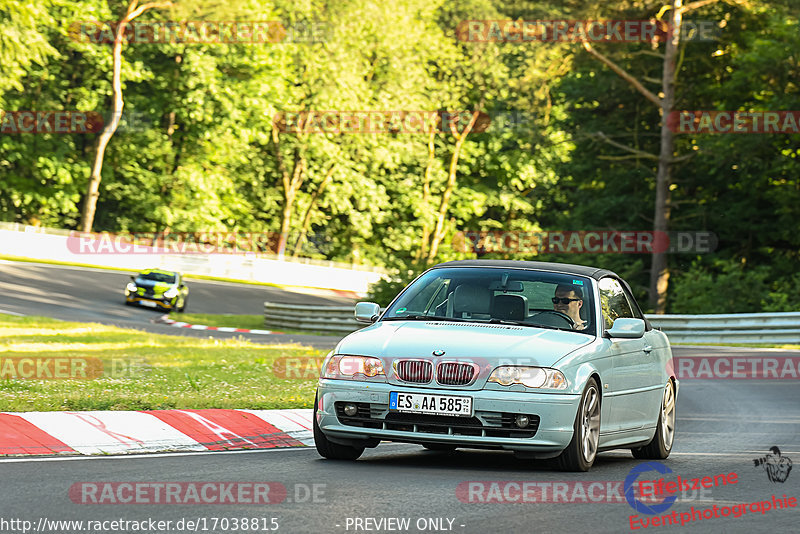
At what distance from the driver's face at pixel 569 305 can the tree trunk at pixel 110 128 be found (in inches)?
1891

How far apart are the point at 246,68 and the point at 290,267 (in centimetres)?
1014

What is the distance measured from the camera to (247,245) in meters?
66.2

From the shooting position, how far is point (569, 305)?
9883 millimetres

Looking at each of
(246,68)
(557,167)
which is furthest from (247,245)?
(557,167)

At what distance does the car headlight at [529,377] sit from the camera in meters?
8.59

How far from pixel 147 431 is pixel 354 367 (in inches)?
86.3
